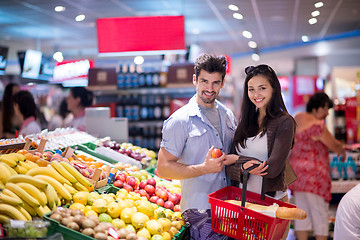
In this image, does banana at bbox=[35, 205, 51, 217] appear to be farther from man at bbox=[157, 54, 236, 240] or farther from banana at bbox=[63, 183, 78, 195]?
man at bbox=[157, 54, 236, 240]

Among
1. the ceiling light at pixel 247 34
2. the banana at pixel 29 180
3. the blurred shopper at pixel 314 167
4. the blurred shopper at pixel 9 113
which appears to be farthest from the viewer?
the ceiling light at pixel 247 34

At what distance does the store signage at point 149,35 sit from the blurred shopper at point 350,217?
12.1 feet

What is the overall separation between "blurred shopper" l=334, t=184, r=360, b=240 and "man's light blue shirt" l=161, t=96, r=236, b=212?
956mm

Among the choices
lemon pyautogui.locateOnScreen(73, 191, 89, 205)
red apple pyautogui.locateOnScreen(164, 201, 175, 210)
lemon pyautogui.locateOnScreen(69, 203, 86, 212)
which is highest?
lemon pyautogui.locateOnScreen(73, 191, 89, 205)

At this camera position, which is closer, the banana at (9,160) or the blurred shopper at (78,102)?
the banana at (9,160)

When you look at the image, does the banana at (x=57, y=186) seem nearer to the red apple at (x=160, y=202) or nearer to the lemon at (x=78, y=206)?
the lemon at (x=78, y=206)

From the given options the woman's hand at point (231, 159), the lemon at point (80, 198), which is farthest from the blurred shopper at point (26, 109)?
the woman's hand at point (231, 159)

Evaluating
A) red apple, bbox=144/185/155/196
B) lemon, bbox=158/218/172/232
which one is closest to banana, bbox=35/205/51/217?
lemon, bbox=158/218/172/232

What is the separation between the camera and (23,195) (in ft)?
8.26

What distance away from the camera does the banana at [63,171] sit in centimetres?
309

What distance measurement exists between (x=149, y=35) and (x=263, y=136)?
3.60 m

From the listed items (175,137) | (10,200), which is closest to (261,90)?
(175,137)

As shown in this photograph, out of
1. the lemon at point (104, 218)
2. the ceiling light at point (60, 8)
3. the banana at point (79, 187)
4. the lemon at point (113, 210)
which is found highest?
the ceiling light at point (60, 8)

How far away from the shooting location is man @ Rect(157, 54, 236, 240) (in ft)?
9.93
